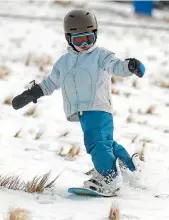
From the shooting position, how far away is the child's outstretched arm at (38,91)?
13.9 feet

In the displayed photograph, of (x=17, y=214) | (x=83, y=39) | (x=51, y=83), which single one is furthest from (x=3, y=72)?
(x=17, y=214)

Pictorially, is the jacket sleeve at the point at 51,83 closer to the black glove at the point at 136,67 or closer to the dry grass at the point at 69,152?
the black glove at the point at 136,67

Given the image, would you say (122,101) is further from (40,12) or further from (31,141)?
(40,12)

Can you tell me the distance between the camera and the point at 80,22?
3.96 metres

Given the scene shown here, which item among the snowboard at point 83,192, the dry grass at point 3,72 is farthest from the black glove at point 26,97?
the dry grass at point 3,72

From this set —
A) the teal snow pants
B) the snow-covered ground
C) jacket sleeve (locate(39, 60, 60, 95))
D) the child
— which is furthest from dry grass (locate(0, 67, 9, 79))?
the teal snow pants

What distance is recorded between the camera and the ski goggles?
399 cm

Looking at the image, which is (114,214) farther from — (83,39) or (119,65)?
(83,39)

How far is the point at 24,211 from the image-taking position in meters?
3.10

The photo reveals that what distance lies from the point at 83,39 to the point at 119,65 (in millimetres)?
335

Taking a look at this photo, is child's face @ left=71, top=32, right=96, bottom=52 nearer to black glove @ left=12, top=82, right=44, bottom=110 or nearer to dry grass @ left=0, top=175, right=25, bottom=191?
black glove @ left=12, top=82, right=44, bottom=110

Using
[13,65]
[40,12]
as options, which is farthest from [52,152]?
[40,12]

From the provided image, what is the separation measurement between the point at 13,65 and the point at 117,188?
6.94 m

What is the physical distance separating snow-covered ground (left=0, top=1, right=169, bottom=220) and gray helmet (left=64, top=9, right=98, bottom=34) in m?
1.12
